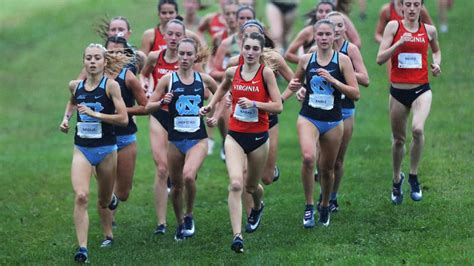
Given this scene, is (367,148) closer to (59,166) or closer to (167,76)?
(59,166)

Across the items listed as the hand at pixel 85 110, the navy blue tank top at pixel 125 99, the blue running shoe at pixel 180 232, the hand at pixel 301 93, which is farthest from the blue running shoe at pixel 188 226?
the hand at pixel 85 110

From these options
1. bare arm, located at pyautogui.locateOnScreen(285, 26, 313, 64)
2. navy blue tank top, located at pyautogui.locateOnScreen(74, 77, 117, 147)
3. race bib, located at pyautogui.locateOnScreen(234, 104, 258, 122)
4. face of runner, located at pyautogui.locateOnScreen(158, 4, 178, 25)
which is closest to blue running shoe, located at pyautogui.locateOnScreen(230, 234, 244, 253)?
race bib, located at pyautogui.locateOnScreen(234, 104, 258, 122)

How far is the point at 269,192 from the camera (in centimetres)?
1661

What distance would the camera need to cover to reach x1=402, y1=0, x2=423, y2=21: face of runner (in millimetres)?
13461

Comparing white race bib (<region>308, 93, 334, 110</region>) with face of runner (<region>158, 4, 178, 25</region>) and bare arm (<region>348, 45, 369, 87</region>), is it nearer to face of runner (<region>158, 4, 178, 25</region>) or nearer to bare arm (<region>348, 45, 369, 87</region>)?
bare arm (<region>348, 45, 369, 87</region>)

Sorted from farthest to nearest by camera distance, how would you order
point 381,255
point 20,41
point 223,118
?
point 20,41 < point 223,118 < point 381,255

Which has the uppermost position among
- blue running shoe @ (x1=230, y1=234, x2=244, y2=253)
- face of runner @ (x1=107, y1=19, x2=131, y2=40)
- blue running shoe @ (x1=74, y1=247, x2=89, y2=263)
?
face of runner @ (x1=107, y1=19, x2=131, y2=40)

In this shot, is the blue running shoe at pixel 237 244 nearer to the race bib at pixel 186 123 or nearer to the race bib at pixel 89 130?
the race bib at pixel 186 123

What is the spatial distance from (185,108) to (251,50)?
46.5 inches

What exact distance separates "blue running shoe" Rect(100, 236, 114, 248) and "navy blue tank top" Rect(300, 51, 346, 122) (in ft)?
9.00

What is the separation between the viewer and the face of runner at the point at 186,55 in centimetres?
1273

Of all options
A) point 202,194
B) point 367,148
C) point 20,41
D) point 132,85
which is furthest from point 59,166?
point 20,41

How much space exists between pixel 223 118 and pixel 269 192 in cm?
126

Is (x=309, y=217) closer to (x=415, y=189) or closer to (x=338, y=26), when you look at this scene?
(x=415, y=189)
